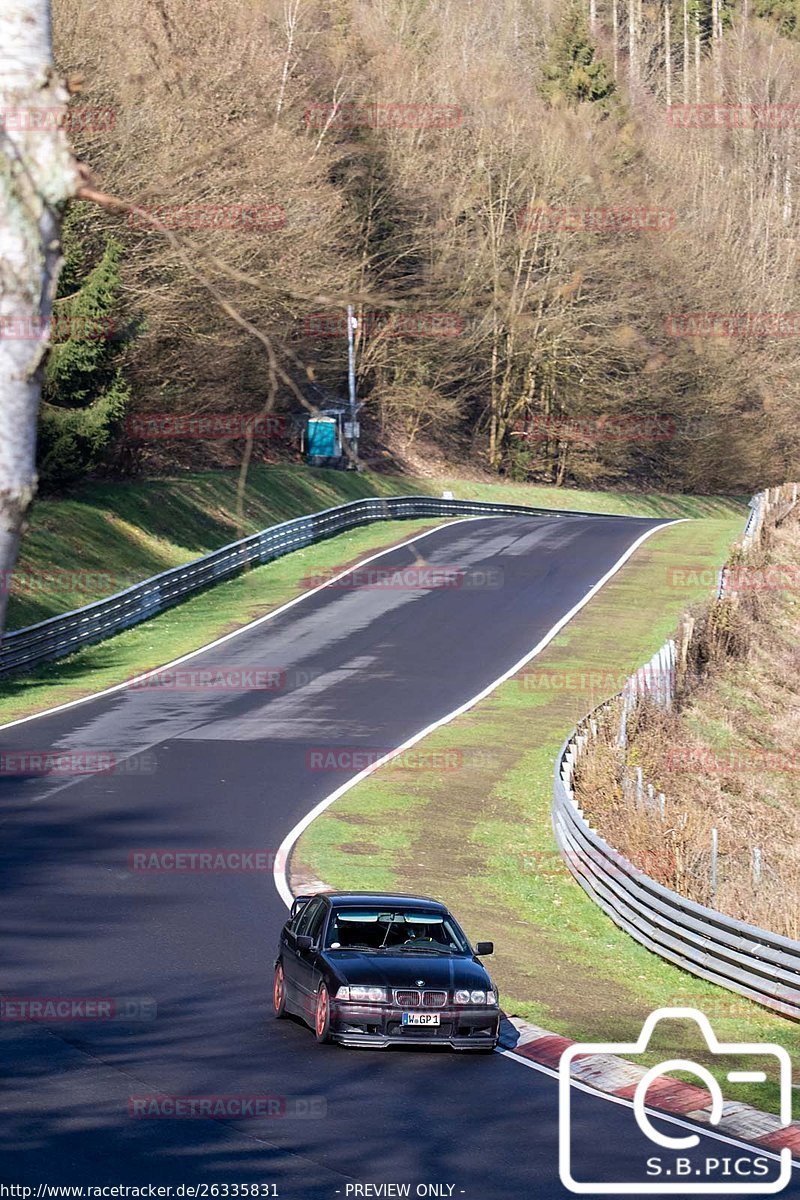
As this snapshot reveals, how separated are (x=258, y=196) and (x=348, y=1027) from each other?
1675 inches

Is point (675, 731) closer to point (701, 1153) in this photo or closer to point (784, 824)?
point (784, 824)

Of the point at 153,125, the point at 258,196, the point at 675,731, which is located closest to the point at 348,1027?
the point at 675,731

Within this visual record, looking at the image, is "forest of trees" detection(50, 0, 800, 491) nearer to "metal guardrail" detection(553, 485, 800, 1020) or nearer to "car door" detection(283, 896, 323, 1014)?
"metal guardrail" detection(553, 485, 800, 1020)

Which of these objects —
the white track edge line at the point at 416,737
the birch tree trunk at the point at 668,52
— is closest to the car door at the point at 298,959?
the white track edge line at the point at 416,737

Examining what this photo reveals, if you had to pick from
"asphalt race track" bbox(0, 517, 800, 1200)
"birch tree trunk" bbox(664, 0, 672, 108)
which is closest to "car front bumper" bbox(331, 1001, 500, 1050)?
"asphalt race track" bbox(0, 517, 800, 1200)

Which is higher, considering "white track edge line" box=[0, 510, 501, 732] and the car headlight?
the car headlight

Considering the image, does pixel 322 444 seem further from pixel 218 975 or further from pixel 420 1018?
pixel 420 1018

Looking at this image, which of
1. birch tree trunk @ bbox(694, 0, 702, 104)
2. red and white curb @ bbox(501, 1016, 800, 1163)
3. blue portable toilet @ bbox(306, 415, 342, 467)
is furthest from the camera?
birch tree trunk @ bbox(694, 0, 702, 104)

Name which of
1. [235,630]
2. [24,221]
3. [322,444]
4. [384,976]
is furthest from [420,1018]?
[322,444]

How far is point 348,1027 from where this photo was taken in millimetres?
12812

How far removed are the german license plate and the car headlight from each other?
24 cm

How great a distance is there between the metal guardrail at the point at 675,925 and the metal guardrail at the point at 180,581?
8089 mm

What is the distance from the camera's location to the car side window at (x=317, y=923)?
1401 cm

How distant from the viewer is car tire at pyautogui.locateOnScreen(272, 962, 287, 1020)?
45.7 feet
